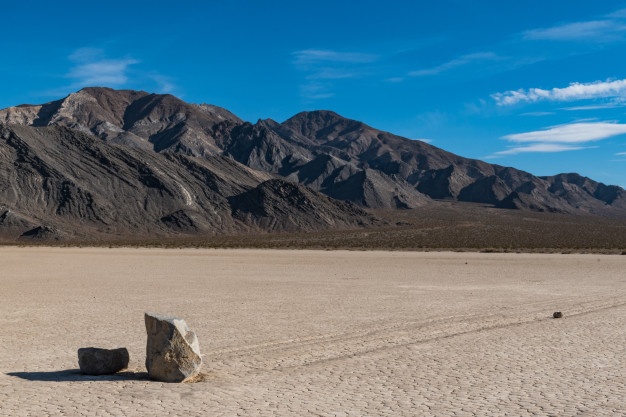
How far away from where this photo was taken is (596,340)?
13.3m

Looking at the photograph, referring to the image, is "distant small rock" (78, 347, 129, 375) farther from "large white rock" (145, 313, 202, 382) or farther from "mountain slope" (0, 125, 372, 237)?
"mountain slope" (0, 125, 372, 237)

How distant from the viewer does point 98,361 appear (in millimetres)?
10195

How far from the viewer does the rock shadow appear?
32.7ft

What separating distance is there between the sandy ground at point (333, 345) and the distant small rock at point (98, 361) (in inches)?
8.5

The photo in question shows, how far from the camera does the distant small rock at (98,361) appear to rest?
10.2 meters

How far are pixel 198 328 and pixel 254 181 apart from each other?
103m

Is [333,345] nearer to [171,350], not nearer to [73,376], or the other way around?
[171,350]

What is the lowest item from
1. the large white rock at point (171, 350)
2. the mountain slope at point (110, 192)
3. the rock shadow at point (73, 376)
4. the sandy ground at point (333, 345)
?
the rock shadow at point (73, 376)

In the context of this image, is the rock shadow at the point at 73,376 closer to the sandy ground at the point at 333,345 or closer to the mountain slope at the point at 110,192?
the sandy ground at the point at 333,345

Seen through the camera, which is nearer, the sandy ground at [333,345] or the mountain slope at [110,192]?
the sandy ground at [333,345]

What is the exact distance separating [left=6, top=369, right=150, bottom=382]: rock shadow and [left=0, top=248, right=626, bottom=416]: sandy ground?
3 cm

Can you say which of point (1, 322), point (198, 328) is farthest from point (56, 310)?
point (198, 328)

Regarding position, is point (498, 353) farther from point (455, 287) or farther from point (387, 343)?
point (455, 287)

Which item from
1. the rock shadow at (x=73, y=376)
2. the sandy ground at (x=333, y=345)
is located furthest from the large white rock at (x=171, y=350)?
the rock shadow at (x=73, y=376)
